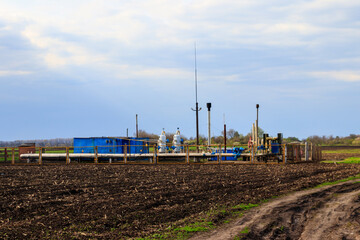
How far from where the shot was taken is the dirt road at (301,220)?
10.1 metres

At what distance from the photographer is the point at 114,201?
14.7 metres

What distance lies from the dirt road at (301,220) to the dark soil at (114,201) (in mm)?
1383

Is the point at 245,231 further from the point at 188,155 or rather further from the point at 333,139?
the point at 333,139

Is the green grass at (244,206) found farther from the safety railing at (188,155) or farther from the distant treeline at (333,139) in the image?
the distant treeline at (333,139)

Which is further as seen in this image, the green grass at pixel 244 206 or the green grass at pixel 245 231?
the green grass at pixel 244 206

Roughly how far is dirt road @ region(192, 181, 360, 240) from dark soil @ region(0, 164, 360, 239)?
138cm

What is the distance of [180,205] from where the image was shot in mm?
14047

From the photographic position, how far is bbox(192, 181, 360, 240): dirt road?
1015 cm

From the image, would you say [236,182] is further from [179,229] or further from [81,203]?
[179,229]

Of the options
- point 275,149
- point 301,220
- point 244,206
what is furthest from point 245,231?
point 275,149

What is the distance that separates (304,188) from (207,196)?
5105 millimetres

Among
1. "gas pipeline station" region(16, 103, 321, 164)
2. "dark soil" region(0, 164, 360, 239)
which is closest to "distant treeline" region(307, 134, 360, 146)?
"gas pipeline station" region(16, 103, 321, 164)

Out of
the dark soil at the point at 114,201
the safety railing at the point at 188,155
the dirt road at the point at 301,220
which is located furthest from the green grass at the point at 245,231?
the safety railing at the point at 188,155

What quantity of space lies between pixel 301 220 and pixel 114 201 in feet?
19.8
